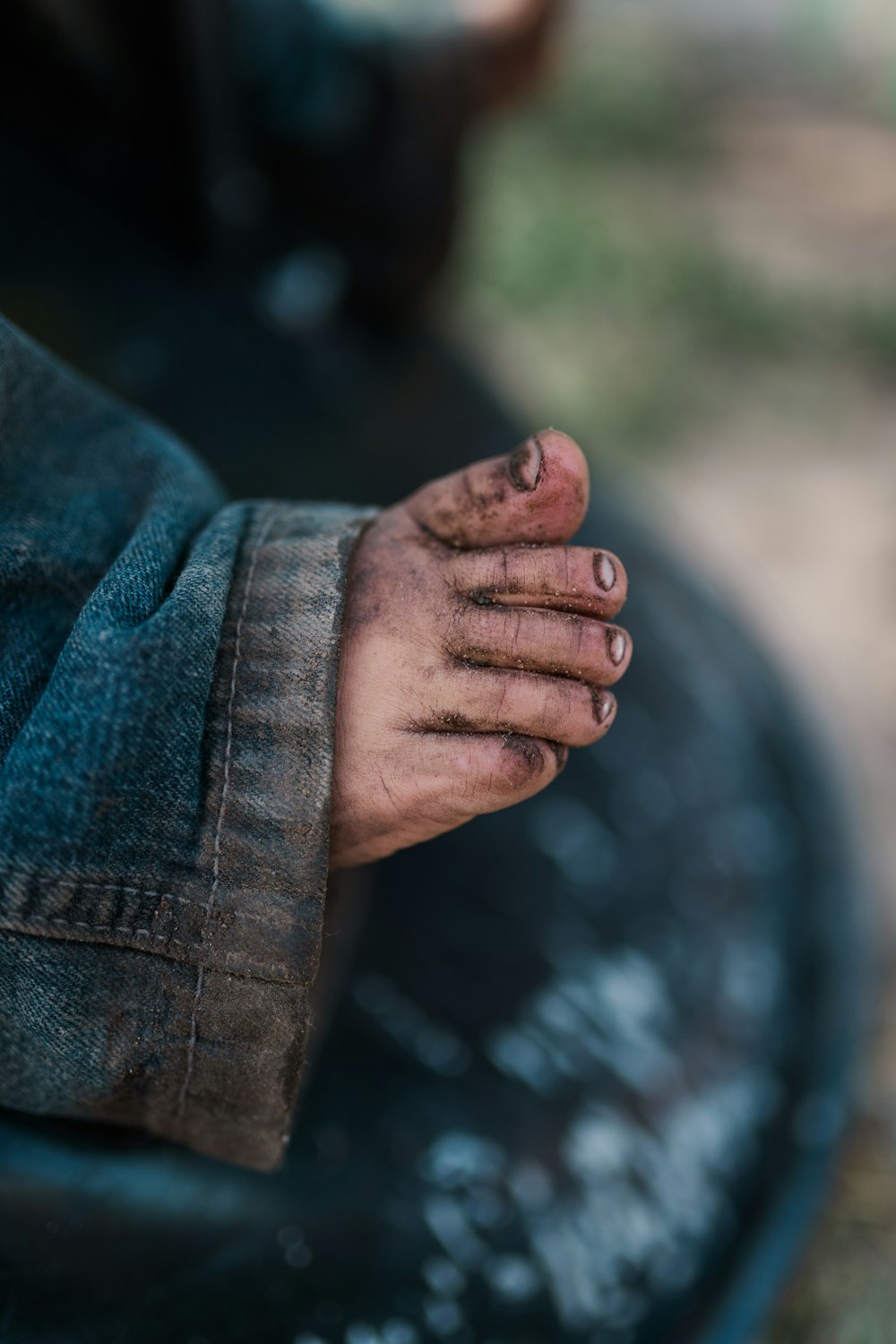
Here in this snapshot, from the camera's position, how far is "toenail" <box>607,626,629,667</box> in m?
0.49

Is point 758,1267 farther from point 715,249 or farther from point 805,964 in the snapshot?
point 715,249

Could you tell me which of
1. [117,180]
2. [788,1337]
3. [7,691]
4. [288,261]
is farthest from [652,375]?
[7,691]

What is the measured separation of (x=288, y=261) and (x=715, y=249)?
4.76 feet

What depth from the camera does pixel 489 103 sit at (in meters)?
1.04

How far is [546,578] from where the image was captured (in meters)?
0.49

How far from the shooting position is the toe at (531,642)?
48 centimetres

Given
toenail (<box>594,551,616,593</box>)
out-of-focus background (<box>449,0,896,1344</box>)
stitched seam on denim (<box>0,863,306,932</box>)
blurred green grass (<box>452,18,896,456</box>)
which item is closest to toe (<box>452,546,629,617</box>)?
toenail (<box>594,551,616,593</box>)

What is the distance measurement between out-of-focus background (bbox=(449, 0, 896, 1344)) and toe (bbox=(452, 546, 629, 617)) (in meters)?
0.61

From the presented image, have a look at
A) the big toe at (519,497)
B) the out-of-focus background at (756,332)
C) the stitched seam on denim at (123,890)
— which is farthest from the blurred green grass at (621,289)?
the stitched seam on denim at (123,890)

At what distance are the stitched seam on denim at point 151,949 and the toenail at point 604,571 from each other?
21 centimetres

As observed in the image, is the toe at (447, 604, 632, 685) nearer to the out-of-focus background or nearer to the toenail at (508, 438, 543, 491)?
the toenail at (508, 438, 543, 491)

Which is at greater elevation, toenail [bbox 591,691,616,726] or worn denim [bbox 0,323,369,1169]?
toenail [bbox 591,691,616,726]

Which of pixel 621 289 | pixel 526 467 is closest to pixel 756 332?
pixel 621 289

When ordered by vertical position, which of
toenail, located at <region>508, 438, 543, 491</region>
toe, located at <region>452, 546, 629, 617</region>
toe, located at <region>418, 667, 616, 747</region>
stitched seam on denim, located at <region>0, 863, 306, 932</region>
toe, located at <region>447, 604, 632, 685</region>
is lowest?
stitched seam on denim, located at <region>0, 863, 306, 932</region>
